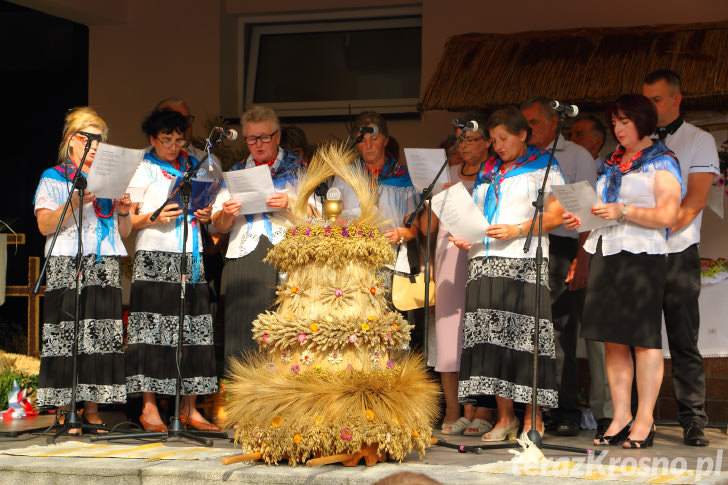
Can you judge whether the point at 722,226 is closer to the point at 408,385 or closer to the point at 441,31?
the point at 441,31

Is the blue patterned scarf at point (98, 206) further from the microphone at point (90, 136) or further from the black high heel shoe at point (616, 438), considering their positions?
the black high heel shoe at point (616, 438)

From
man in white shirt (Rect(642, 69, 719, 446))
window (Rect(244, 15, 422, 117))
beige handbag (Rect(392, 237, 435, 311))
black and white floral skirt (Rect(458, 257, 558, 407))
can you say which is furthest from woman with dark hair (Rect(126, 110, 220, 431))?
window (Rect(244, 15, 422, 117))

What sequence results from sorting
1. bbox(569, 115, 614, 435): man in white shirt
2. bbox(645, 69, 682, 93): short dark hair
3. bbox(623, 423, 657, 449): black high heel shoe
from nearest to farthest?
bbox(623, 423, 657, 449): black high heel shoe
bbox(645, 69, 682, 93): short dark hair
bbox(569, 115, 614, 435): man in white shirt

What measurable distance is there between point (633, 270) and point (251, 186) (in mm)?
2019

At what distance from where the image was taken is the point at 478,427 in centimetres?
606

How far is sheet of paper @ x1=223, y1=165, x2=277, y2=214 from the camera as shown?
5695 millimetres

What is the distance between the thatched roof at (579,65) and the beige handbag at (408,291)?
1.86m

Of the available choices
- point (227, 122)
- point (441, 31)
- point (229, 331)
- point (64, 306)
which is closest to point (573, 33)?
point (441, 31)

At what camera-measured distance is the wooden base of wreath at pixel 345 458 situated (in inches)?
183

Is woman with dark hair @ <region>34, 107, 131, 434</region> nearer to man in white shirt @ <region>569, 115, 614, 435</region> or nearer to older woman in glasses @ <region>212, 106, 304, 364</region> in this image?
older woman in glasses @ <region>212, 106, 304, 364</region>

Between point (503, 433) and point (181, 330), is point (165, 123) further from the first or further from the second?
point (503, 433)

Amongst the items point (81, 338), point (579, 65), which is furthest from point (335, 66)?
point (81, 338)

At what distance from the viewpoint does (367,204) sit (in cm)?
516

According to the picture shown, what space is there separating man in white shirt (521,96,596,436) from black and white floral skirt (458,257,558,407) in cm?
52
